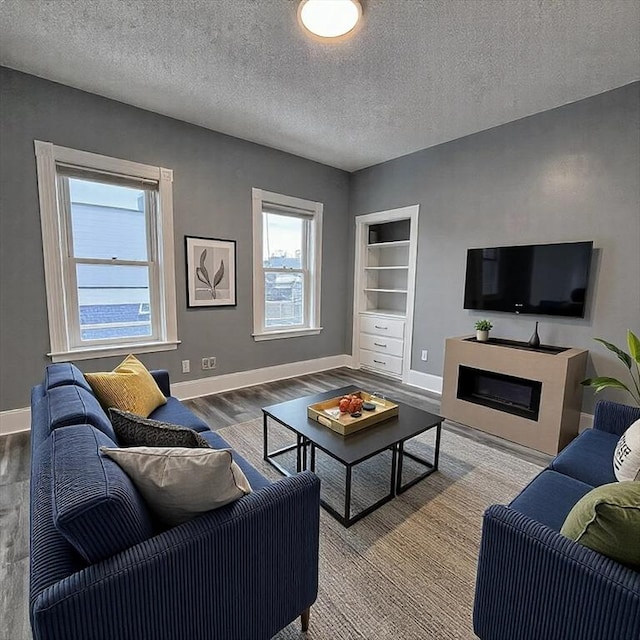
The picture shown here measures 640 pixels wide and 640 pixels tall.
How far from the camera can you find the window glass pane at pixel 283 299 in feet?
14.3

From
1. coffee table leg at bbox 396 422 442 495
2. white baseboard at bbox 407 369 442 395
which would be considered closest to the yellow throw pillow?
coffee table leg at bbox 396 422 442 495

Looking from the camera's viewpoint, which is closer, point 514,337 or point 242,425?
point 242,425

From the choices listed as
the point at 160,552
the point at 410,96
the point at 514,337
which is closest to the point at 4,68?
the point at 410,96

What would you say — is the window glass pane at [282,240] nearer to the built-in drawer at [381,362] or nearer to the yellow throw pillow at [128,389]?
the built-in drawer at [381,362]

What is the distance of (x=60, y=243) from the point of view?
9.50 feet

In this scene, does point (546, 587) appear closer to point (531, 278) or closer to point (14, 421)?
point (531, 278)

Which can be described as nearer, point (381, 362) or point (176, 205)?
A: point (176, 205)

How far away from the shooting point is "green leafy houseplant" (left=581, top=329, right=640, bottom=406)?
7.50 feet

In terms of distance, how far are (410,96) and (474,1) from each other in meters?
0.95

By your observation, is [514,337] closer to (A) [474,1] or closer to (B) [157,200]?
(A) [474,1]

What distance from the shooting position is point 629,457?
1.36 meters

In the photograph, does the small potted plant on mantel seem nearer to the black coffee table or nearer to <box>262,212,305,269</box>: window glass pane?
the black coffee table

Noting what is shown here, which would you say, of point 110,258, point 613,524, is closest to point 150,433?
point 613,524

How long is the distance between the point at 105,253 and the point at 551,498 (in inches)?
145
